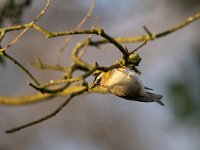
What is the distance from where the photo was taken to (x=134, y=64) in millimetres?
1262

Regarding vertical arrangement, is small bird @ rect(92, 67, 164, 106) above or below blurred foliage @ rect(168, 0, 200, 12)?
below

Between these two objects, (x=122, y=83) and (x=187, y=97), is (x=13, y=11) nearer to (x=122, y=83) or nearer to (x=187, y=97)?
(x=122, y=83)

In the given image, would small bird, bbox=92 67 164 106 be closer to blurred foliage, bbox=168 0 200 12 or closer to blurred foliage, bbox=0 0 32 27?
blurred foliage, bbox=0 0 32 27

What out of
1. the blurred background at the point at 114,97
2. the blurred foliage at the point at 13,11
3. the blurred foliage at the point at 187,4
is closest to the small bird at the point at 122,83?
the blurred foliage at the point at 13,11

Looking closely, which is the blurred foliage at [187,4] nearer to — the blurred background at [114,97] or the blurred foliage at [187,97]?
the blurred background at [114,97]

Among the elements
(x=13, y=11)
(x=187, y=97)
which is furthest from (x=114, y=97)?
(x=13, y=11)

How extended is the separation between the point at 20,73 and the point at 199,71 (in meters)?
1.36

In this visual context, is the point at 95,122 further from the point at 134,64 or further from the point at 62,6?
the point at 134,64

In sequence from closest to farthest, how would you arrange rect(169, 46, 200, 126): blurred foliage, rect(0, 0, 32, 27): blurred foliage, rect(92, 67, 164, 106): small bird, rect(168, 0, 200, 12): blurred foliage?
rect(92, 67, 164, 106): small bird < rect(0, 0, 32, 27): blurred foliage < rect(169, 46, 200, 126): blurred foliage < rect(168, 0, 200, 12): blurred foliage

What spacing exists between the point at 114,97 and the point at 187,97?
519 millimetres

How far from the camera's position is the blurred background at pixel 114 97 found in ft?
10.5

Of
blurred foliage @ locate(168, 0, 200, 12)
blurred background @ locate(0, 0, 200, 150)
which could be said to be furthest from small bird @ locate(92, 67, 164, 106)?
blurred foliage @ locate(168, 0, 200, 12)

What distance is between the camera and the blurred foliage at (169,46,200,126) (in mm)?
3148

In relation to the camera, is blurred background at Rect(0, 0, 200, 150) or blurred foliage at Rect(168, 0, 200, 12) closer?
blurred background at Rect(0, 0, 200, 150)
